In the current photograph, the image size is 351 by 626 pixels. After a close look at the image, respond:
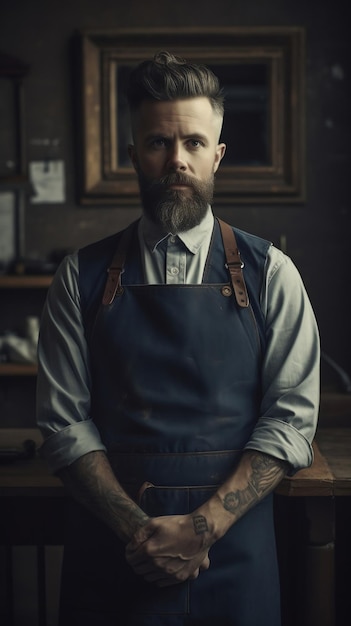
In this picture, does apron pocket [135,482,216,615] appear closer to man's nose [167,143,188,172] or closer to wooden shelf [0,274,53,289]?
man's nose [167,143,188,172]

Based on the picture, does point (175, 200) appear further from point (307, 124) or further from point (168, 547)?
point (307, 124)

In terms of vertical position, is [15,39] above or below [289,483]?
above

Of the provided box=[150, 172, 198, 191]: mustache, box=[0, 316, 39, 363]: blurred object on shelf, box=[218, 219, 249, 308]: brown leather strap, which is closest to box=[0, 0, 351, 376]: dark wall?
box=[0, 316, 39, 363]: blurred object on shelf

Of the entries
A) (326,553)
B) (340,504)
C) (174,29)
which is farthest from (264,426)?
(174,29)

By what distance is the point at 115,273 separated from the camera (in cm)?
167

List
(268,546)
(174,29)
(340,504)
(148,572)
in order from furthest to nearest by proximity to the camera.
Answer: (174,29) < (340,504) < (268,546) < (148,572)

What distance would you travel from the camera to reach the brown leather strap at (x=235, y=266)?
1.64 metres

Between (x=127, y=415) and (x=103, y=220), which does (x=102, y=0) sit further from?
(x=127, y=415)

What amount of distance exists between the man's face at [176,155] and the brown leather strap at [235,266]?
0.33 feet

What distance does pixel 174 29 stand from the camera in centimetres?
342

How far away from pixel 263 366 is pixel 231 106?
2024mm

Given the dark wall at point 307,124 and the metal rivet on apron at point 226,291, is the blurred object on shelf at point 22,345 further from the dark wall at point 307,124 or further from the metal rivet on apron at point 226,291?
the metal rivet on apron at point 226,291

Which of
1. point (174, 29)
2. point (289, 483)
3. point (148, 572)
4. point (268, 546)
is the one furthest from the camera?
point (174, 29)

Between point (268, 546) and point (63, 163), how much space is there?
7.61 ft
